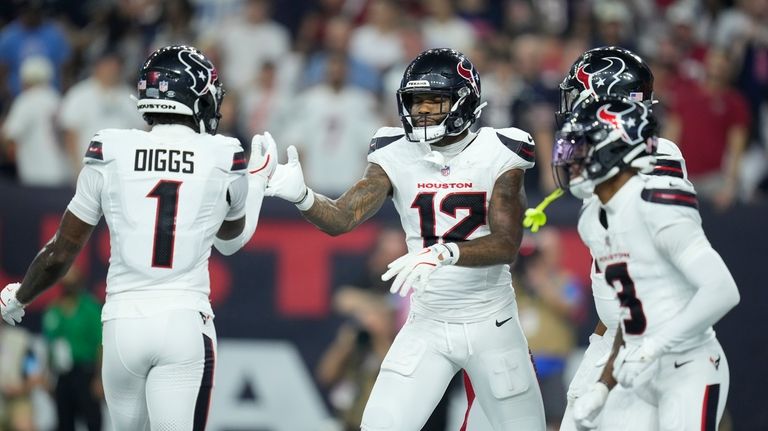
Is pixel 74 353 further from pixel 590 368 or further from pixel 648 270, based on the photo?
pixel 648 270

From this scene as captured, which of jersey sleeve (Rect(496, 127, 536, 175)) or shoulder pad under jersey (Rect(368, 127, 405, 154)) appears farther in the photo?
shoulder pad under jersey (Rect(368, 127, 405, 154))

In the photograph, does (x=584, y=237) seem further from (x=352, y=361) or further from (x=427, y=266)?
(x=352, y=361)

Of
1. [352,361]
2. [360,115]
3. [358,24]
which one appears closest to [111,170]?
[352,361]

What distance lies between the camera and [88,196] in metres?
5.96

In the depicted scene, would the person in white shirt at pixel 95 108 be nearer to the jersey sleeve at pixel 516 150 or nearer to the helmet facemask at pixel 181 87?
the helmet facemask at pixel 181 87

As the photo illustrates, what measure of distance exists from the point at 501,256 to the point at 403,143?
2.65 feet

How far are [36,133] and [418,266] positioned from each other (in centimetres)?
604

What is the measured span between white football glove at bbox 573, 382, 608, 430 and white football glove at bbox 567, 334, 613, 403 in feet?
1.39

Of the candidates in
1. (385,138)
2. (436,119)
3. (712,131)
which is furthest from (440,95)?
(712,131)

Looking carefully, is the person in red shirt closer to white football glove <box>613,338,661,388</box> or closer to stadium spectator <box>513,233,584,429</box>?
stadium spectator <box>513,233,584,429</box>

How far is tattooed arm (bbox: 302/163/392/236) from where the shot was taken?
21.0 ft

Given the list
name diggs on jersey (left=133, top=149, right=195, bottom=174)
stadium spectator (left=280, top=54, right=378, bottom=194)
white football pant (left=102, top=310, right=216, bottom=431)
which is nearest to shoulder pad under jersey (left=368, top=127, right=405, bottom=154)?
name diggs on jersey (left=133, top=149, right=195, bottom=174)

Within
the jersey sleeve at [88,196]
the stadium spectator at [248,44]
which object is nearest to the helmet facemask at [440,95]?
the jersey sleeve at [88,196]

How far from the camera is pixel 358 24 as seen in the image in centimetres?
1255
